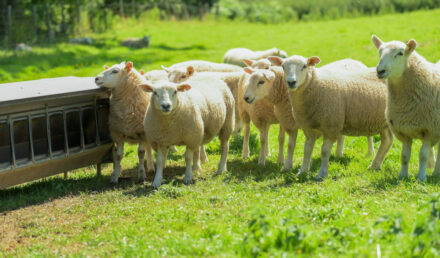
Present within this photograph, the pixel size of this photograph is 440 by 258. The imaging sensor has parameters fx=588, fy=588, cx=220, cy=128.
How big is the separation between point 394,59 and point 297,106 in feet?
5.70

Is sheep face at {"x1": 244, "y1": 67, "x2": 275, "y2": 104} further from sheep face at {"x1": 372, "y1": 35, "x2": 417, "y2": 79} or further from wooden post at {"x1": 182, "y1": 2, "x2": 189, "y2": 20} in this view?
wooden post at {"x1": 182, "y1": 2, "x2": 189, "y2": 20}

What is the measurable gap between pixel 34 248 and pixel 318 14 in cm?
3032

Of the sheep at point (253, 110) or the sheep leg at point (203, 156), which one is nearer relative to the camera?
the sheep at point (253, 110)

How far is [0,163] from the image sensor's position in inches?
335

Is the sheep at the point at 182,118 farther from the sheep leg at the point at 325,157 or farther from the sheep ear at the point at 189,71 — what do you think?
the sheep leg at the point at 325,157

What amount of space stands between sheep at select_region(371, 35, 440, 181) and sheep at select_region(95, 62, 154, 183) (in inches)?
156

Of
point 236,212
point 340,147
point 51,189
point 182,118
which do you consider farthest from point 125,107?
point 340,147

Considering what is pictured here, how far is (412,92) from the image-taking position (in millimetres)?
7715

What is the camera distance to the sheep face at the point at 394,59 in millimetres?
7518

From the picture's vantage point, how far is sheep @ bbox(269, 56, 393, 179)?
867cm

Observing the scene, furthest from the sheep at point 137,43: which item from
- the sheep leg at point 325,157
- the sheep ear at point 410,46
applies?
the sheep ear at point 410,46

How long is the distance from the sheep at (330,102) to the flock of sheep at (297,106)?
15 mm

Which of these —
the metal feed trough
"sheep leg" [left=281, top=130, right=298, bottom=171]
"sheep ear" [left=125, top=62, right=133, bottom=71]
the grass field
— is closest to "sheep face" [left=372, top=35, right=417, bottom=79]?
the grass field

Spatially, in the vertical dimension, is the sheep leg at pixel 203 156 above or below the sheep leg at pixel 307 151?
below
